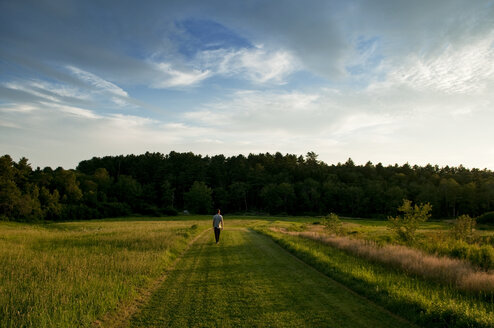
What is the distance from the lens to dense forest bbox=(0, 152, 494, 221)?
272 ft

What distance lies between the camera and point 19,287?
9.49 meters

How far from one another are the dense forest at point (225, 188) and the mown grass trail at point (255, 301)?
7690 centimetres

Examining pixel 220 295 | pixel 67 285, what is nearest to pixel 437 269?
pixel 220 295

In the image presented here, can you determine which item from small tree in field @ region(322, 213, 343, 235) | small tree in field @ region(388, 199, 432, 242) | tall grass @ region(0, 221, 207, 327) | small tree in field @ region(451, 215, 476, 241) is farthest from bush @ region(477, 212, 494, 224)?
tall grass @ region(0, 221, 207, 327)

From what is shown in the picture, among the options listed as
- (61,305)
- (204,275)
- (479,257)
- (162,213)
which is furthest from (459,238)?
(162,213)

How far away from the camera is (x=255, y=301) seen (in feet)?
28.3

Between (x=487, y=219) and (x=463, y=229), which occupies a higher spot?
(x=463, y=229)

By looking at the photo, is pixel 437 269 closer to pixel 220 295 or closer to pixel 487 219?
pixel 220 295

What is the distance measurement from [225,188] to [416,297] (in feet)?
393

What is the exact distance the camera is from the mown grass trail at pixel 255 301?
718cm

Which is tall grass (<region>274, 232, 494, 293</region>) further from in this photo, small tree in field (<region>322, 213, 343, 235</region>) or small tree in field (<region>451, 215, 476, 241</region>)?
small tree in field (<region>322, 213, 343, 235</region>)

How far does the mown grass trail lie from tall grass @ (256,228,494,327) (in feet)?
1.55

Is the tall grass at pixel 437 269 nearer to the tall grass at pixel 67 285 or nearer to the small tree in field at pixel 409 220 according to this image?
the small tree in field at pixel 409 220

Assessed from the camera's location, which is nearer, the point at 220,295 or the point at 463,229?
the point at 220,295
